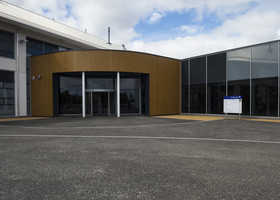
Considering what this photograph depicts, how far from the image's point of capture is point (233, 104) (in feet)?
51.7

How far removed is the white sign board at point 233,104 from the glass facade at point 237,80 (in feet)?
4.63

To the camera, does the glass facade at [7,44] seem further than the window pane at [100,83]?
No

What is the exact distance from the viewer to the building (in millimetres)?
16016

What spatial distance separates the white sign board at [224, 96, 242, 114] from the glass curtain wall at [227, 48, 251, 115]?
1.40 meters

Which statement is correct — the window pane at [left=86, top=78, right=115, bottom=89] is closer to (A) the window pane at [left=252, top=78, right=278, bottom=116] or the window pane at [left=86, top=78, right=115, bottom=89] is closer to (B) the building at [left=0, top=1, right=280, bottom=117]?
(B) the building at [left=0, top=1, right=280, bottom=117]

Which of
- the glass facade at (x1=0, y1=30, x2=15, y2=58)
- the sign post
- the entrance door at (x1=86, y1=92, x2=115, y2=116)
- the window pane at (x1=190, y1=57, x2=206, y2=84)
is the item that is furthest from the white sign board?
the glass facade at (x1=0, y1=30, x2=15, y2=58)

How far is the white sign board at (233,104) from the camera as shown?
50.3 ft

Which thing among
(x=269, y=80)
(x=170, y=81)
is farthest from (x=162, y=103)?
(x=269, y=80)

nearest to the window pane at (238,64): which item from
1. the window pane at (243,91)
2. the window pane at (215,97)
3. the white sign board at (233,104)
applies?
the window pane at (243,91)

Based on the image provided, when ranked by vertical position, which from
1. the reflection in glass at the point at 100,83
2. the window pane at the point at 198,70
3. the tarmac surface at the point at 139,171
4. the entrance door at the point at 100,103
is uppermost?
the window pane at the point at 198,70

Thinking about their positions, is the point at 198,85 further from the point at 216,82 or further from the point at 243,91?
the point at 243,91

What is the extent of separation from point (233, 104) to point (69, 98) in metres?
14.9

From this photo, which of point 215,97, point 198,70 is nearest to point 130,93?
point 198,70

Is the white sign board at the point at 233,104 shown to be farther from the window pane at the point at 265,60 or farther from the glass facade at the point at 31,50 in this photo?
the glass facade at the point at 31,50
